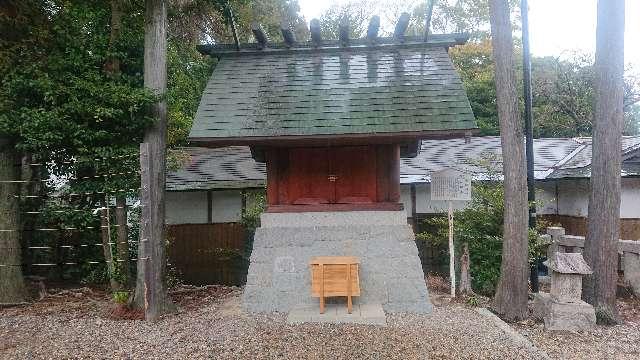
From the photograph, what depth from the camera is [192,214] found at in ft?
40.4

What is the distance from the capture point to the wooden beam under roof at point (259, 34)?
338 inches

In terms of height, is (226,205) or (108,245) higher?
(226,205)

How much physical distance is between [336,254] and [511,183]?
3.03 m

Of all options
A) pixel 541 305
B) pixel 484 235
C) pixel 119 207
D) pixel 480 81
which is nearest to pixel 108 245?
pixel 119 207

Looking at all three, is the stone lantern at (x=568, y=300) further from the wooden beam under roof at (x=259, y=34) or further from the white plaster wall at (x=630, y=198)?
the wooden beam under roof at (x=259, y=34)

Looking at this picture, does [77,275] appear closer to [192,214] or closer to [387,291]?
[192,214]

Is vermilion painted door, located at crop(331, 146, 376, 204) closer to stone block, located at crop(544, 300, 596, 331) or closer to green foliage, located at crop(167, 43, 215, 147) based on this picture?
green foliage, located at crop(167, 43, 215, 147)

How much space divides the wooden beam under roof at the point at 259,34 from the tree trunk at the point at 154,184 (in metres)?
1.63

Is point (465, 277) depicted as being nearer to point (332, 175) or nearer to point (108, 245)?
point (332, 175)

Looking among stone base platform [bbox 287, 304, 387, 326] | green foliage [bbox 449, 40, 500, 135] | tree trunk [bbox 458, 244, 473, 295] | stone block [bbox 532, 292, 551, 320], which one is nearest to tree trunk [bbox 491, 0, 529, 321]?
stone block [bbox 532, 292, 551, 320]

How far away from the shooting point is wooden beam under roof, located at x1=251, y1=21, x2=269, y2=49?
858 centimetres

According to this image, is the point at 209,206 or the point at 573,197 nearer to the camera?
the point at 573,197

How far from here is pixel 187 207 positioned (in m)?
12.3

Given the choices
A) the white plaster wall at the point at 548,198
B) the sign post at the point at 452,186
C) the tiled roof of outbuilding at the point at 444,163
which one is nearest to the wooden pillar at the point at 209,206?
the tiled roof of outbuilding at the point at 444,163
